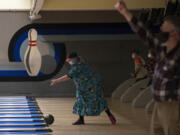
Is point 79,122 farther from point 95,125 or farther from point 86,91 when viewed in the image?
point 86,91

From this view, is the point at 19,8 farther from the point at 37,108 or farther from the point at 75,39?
the point at 37,108

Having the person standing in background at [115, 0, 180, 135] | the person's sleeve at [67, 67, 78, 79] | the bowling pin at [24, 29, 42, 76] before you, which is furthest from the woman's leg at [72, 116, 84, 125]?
the person standing in background at [115, 0, 180, 135]

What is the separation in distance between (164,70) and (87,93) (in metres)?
3.42

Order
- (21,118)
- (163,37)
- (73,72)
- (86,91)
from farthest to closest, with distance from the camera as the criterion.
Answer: (21,118)
(86,91)
(73,72)
(163,37)

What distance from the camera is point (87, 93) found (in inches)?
218

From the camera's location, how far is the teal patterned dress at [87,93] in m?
5.44

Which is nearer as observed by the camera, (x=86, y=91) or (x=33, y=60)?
(x=86, y=91)

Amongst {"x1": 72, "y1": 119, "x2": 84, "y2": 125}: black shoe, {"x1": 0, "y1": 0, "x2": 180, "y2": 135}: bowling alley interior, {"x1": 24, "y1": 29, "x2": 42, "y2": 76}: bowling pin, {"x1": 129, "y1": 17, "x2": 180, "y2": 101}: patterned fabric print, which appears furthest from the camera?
{"x1": 0, "y1": 0, "x2": 180, "y2": 135}: bowling alley interior

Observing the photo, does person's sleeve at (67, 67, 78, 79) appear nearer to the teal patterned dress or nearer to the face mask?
the teal patterned dress

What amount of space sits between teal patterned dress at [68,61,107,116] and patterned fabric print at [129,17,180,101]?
3.21 m

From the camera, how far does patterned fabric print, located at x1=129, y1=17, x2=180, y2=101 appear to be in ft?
7.05

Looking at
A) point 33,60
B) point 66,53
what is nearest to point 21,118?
point 33,60

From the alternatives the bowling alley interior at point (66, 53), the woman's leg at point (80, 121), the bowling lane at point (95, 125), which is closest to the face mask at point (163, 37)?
the bowling lane at point (95, 125)

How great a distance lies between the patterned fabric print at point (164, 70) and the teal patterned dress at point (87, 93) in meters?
3.21
